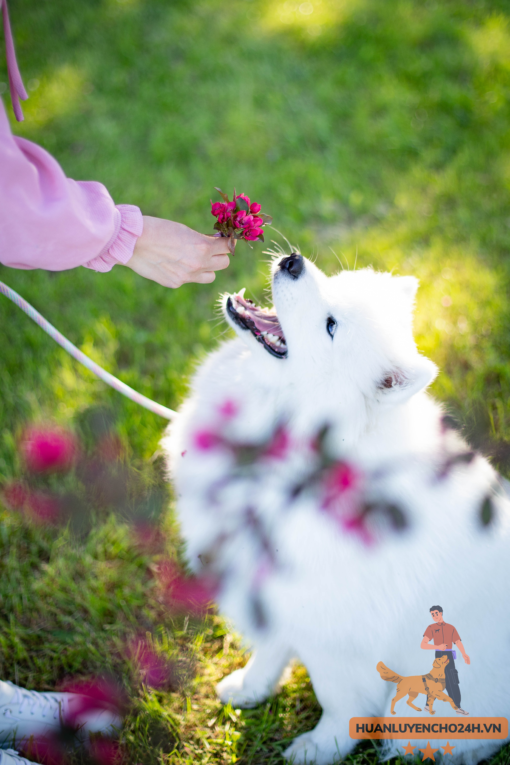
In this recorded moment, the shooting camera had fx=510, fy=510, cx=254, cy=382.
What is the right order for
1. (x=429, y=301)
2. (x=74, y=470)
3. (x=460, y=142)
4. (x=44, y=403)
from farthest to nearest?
(x=460, y=142) < (x=429, y=301) < (x=44, y=403) < (x=74, y=470)

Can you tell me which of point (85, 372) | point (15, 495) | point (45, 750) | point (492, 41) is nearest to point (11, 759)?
point (45, 750)

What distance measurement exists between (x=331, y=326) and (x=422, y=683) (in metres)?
1.24

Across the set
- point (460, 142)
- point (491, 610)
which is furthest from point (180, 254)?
point (460, 142)

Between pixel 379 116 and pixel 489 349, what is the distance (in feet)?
9.89

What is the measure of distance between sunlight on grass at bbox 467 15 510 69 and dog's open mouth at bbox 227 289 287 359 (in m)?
4.71

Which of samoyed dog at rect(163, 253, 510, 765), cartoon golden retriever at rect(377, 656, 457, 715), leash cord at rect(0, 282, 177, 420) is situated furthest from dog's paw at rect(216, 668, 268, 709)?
leash cord at rect(0, 282, 177, 420)

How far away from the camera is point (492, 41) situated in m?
5.27

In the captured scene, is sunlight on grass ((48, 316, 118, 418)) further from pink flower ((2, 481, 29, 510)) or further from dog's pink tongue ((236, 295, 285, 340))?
dog's pink tongue ((236, 295, 285, 340))

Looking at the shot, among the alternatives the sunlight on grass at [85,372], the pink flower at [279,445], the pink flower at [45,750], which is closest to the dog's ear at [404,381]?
the pink flower at [279,445]

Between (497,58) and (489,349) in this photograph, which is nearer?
(489,349)

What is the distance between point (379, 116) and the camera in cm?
496

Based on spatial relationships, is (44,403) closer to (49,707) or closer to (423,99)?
(49,707)

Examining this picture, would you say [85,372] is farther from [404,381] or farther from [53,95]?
[53,95]

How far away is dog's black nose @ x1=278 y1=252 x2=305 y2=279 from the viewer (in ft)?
5.98
